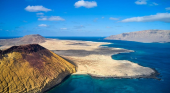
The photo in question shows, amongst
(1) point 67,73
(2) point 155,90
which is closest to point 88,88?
(1) point 67,73

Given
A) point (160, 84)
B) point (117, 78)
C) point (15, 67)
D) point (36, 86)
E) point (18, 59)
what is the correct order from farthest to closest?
point (117, 78) < point (160, 84) < point (18, 59) < point (15, 67) < point (36, 86)

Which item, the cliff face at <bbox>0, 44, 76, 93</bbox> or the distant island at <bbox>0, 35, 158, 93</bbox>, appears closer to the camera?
the cliff face at <bbox>0, 44, 76, 93</bbox>

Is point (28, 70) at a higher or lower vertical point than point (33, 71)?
higher

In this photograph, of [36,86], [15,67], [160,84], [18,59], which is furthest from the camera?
[160,84]

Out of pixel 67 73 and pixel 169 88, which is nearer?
pixel 169 88

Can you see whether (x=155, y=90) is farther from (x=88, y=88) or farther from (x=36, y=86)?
(x=36, y=86)

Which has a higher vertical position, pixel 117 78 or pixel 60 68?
pixel 60 68

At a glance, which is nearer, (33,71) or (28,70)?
(28,70)

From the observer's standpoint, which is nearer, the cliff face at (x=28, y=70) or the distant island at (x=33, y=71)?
the cliff face at (x=28, y=70)
